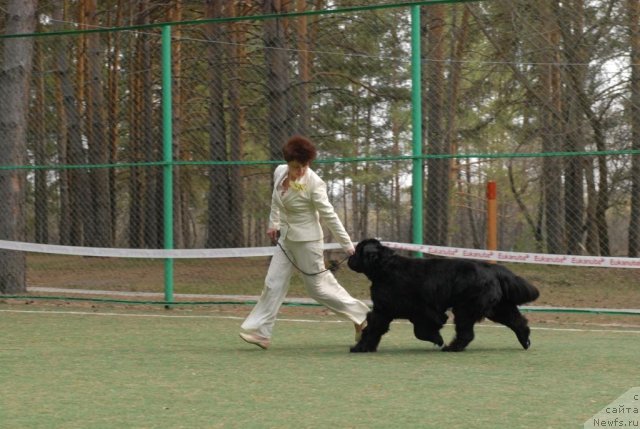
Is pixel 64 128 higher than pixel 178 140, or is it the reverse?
pixel 64 128

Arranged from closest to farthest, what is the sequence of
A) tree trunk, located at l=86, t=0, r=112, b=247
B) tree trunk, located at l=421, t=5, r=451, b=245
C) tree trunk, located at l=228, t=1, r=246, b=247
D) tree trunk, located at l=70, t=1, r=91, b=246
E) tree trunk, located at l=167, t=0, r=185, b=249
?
1. tree trunk, located at l=421, t=5, r=451, b=245
2. tree trunk, located at l=228, t=1, r=246, b=247
3. tree trunk, located at l=167, t=0, r=185, b=249
4. tree trunk, located at l=70, t=1, r=91, b=246
5. tree trunk, located at l=86, t=0, r=112, b=247

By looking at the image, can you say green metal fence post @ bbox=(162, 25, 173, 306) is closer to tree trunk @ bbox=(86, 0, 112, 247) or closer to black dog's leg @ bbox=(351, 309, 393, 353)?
black dog's leg @ bbox=(351, 309, 393, 353)

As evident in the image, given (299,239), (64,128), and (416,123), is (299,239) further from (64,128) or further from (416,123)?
(64,128)

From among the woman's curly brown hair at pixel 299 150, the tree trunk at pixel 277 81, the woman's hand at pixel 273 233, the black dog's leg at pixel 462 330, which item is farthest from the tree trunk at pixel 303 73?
the black dog's leg at pixel 462 330

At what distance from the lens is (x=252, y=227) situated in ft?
63.6

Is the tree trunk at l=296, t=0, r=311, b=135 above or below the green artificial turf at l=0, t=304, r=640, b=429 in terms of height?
above

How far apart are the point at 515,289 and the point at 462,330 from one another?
53 cm

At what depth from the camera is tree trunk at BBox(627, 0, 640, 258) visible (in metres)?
15.6

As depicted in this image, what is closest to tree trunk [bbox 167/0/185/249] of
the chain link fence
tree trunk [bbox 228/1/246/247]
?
the chain link fence

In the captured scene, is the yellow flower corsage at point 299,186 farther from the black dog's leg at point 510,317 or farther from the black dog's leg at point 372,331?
the black dog's leg at point 510,317

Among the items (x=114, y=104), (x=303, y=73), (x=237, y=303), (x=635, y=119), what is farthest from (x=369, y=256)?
(x=114, y=104)

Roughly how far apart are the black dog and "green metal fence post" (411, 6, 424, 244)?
319cm

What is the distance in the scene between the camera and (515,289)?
29.0 feet

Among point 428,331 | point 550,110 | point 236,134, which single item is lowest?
point 428,331
